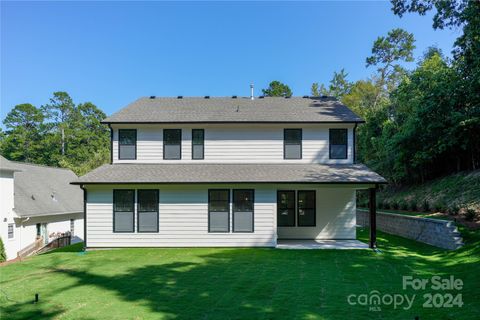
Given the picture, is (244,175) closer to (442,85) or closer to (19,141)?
(442,85)

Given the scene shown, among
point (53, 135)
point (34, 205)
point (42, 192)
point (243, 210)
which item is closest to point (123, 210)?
point (243, 210)

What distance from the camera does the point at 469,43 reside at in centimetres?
1529

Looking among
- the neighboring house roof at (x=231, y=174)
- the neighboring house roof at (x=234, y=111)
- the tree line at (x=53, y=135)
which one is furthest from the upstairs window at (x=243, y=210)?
the tree line at (x=53, y=135)

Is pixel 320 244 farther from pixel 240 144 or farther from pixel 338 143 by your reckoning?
pixel 240 144

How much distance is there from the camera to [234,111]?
53.5ft

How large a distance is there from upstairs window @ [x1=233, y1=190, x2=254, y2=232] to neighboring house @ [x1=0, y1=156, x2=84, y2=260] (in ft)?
46.0

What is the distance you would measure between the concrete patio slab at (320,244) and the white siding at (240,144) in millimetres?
3759

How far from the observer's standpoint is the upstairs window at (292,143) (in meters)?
15.0

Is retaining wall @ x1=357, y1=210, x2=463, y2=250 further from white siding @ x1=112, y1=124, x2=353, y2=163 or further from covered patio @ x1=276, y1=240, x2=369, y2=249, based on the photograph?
white siding @ x1=112, y1=124, x2=353, y2=163

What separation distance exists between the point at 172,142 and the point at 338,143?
8.01 m

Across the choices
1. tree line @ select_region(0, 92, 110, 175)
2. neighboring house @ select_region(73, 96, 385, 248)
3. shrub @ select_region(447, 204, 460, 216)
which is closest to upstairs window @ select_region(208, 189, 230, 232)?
neighboring house @ select_region(73, 96, 385, 248)

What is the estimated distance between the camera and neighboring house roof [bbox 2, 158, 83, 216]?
21000 millimetres

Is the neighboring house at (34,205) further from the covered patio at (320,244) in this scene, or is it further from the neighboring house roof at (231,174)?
the covered patio at (320,244)

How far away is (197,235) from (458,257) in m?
9.67
